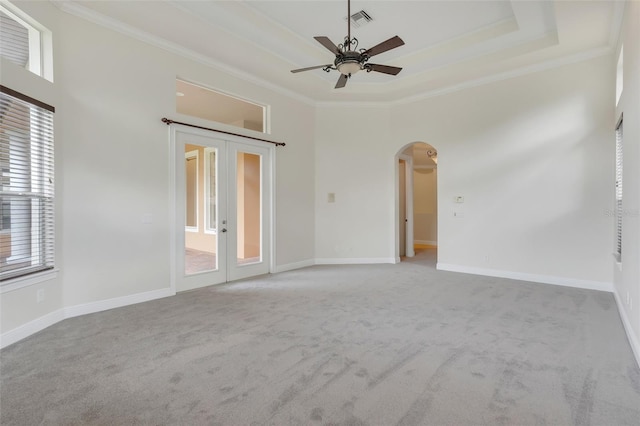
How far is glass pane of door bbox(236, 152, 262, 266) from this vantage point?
550cm

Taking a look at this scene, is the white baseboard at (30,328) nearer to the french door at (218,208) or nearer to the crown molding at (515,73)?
the french door at (218,208)

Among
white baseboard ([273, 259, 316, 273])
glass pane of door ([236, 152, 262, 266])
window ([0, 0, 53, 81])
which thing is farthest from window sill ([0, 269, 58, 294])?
white baseboard ([273, 259, 316, 273])

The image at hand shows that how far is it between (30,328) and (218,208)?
260cm

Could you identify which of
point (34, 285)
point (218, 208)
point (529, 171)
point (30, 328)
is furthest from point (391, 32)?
point (30, 328)

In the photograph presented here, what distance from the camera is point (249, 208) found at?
5.66m

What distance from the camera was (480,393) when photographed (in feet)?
6.91

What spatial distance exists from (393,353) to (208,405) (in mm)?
1480

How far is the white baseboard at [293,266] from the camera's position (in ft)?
19.7

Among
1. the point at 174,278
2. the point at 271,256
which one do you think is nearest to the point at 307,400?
the point at 174,278

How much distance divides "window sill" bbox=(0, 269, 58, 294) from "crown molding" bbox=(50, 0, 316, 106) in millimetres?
2859

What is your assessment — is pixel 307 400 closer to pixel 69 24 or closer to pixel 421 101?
pixel 69 24

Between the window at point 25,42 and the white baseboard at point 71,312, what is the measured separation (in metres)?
2.49

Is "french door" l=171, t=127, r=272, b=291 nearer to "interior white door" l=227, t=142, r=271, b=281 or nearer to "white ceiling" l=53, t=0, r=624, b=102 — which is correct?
"interior white door" l=227, t=142, r=271, b=281

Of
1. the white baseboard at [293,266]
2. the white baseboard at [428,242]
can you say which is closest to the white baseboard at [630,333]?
the white baseboard at [293,266]
